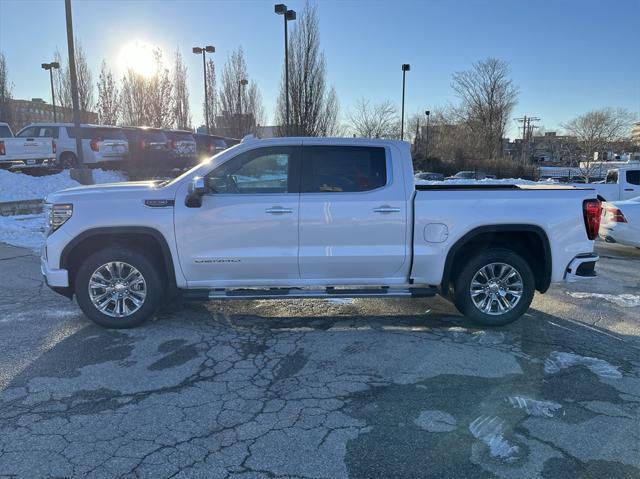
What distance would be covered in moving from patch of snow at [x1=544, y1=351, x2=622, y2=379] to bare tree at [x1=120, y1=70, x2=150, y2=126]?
32.3 meters

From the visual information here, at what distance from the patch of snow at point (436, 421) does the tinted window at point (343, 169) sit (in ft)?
7.67

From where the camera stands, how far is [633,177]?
14289 millimetres

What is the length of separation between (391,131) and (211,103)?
18966 millimetres

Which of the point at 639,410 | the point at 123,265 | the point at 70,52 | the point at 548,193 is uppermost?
the point at 70,52

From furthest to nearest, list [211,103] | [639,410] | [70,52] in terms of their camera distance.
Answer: [211,103]
[70,52]
[639,410]

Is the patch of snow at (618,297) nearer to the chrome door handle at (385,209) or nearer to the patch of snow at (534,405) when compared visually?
the chrome door handle at (385,209)

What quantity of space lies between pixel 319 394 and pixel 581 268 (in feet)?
10.3

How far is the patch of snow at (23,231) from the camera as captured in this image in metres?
9.85

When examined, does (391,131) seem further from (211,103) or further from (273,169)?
(273,169)

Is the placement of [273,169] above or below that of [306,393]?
above

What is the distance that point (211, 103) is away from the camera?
115 feet

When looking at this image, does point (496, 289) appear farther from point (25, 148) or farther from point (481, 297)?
point (25, 148)

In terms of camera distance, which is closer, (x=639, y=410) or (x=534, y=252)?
(x=639, y=410)

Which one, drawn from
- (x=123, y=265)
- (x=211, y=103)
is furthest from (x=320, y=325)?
(x=211, y=103)
